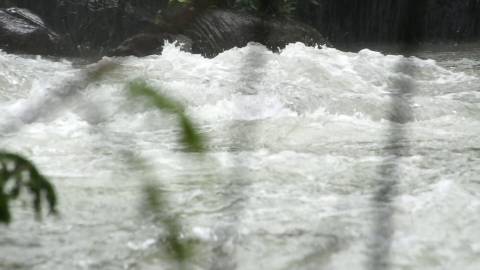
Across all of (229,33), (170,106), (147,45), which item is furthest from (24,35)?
(170,106)

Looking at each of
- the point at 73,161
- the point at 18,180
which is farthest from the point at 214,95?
the point at 18,180

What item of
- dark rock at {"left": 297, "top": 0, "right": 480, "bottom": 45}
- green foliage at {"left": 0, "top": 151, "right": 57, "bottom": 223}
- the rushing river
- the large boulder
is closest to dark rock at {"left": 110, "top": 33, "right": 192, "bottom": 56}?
the large boulder

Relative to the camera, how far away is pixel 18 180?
0.55 metres

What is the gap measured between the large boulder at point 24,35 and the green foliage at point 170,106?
25.2ft

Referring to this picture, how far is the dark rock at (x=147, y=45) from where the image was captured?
7316mm

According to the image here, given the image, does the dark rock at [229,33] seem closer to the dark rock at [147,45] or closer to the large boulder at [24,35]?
the dark rock at [147,45]

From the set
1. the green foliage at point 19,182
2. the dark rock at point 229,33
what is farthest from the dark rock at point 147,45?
the green foliage at point 19,182

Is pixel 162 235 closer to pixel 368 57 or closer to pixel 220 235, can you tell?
pixel 220 235

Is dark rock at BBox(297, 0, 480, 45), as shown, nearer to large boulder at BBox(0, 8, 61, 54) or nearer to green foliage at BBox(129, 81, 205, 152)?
large boulder at BBox(0, 8, 61, 54)

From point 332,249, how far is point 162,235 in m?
0.47

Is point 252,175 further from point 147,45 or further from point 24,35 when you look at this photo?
point 24,35

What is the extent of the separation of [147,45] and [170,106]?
719 centimetres

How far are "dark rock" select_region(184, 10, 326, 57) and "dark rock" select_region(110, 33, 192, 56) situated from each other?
19 cm

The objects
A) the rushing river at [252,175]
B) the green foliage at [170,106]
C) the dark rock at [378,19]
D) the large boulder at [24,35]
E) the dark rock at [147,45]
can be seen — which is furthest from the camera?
the dark rock at [378,19]
